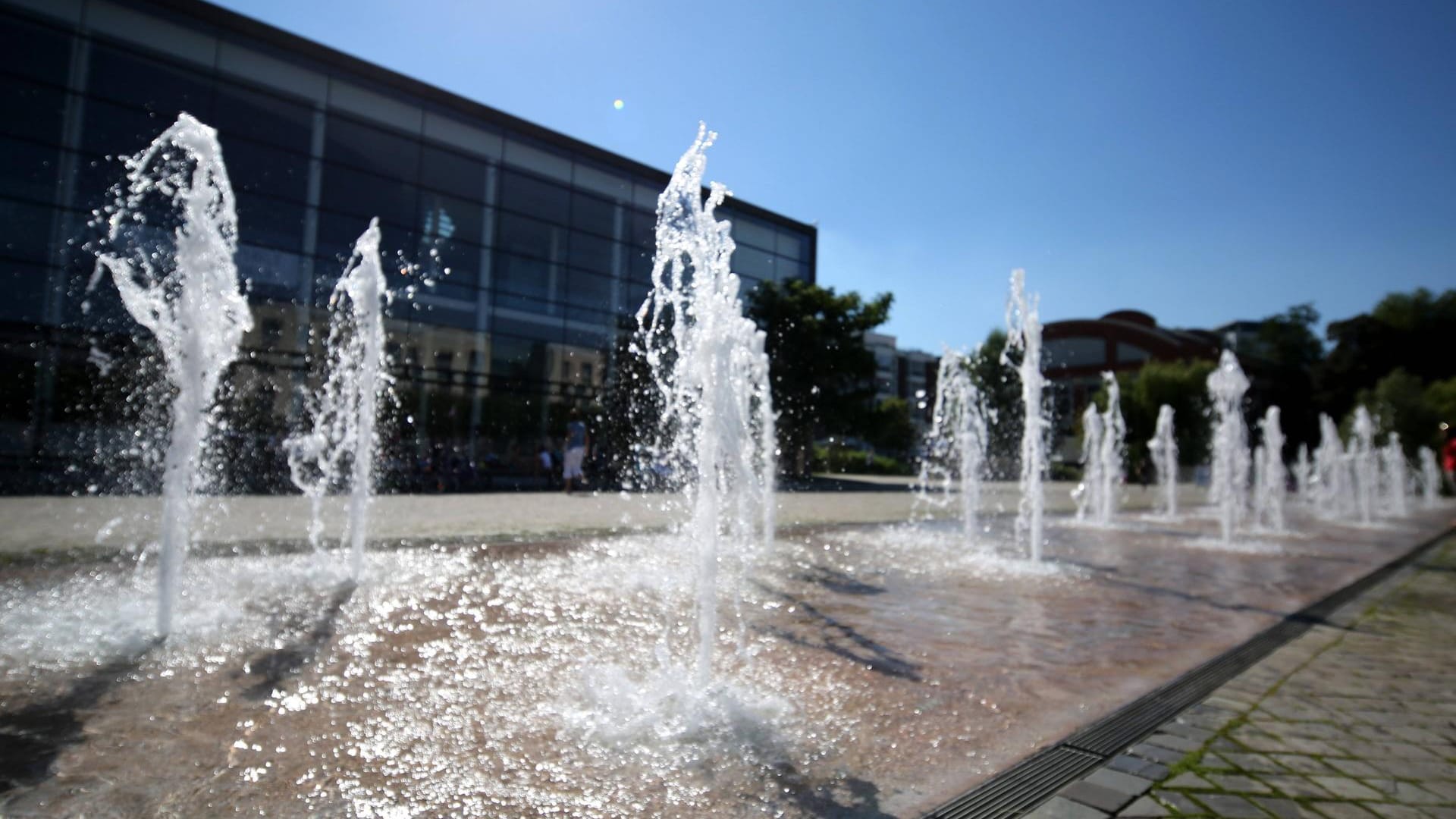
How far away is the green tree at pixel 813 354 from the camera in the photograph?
2548 centimetres

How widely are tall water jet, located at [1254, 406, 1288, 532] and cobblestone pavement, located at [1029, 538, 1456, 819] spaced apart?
37.5 ft

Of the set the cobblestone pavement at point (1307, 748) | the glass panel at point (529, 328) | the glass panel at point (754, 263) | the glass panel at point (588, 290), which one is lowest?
the cobblestone pavement at point (1307, 748)

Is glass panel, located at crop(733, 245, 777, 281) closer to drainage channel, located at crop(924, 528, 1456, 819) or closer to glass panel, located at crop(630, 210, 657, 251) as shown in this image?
glass panel, located at crop(630, 210, 657, 251)

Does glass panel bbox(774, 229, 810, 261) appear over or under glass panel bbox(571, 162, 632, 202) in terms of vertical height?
under

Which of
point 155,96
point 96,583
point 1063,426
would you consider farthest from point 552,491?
point 1063,426

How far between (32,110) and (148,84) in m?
1.95

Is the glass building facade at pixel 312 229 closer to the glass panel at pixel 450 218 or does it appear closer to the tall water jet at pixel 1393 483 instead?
the glass panel at pixel 450 218

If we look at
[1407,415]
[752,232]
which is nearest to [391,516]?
[752,232]

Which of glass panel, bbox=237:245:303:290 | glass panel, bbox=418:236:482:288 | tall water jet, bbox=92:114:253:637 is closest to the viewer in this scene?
tall water jet, bbox=92:114:253:637

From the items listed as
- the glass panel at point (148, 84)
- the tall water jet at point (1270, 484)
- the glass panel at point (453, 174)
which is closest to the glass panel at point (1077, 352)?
the tall water jet at point (1270, 484)

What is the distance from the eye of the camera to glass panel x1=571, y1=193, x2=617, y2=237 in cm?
2316

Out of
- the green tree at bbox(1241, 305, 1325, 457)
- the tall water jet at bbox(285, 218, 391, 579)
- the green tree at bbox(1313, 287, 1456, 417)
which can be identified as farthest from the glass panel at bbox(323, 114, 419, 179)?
the green tree at bbox(1313, 287, 1456, 417)

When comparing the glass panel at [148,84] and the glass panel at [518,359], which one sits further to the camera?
the glass panel at [518,359]

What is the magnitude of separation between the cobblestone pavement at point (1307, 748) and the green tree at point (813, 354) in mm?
20347
